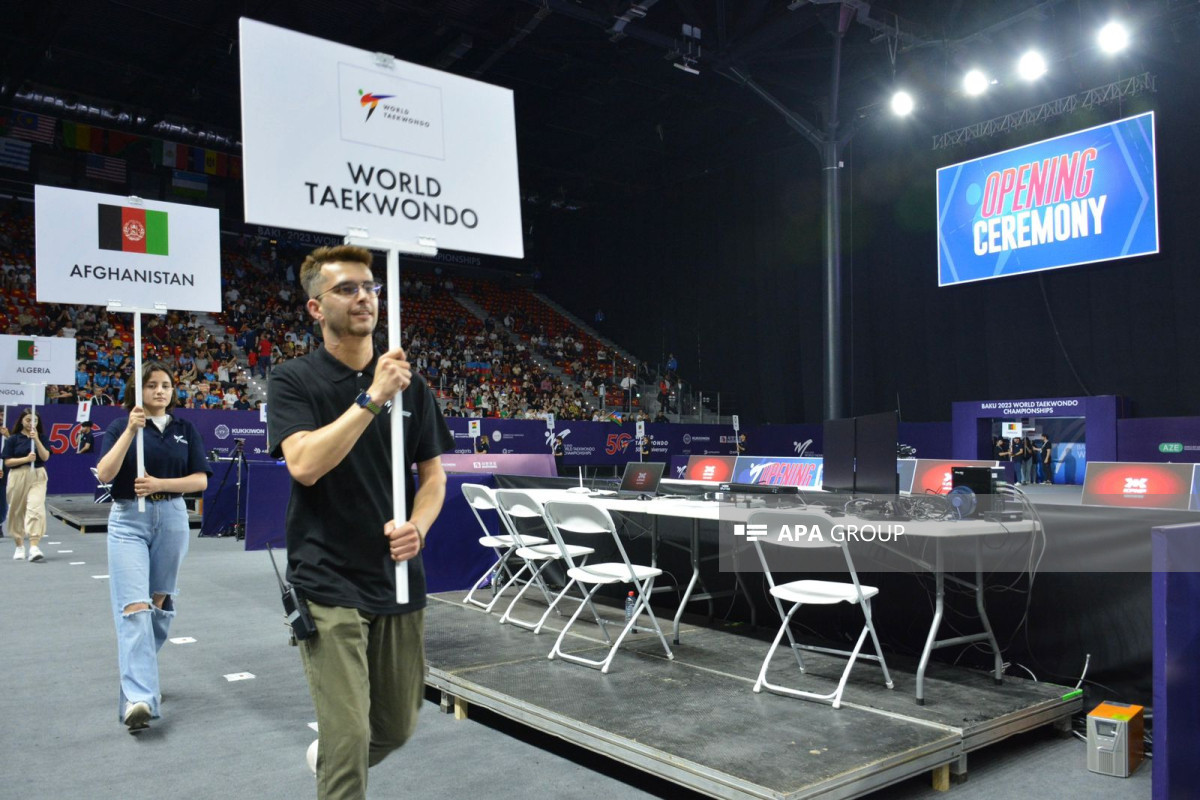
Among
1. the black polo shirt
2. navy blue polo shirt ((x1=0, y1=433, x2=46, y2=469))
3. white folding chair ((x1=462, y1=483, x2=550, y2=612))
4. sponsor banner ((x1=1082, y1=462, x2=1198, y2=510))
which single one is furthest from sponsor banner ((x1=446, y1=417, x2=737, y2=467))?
the black polo shirt

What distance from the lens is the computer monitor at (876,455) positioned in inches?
182

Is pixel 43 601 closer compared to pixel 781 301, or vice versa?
pixel 43 601

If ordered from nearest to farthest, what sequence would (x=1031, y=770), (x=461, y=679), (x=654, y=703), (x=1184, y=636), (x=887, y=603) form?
(x=1184, y=636), (x=1031, y=770), (x=654, y=703), (x=461, y=679), (x=887, y=603)

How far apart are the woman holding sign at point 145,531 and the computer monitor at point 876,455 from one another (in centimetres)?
349

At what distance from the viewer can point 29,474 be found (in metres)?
8.82

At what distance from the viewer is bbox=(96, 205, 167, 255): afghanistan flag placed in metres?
4.30

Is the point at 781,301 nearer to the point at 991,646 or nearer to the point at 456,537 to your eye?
the point at 456,537

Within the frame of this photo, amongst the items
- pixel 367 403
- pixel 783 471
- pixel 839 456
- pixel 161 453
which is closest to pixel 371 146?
pixel 367 403

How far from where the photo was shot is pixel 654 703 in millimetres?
3828

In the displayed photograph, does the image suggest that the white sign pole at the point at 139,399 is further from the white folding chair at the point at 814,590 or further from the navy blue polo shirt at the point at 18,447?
the navy blue polo shirt at the point at 18,447

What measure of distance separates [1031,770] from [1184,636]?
94cm

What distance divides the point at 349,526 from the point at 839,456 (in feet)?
11.9

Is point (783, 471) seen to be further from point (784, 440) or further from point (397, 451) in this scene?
point (784, 440)

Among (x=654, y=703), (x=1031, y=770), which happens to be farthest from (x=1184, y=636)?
(x=654, y=703)
